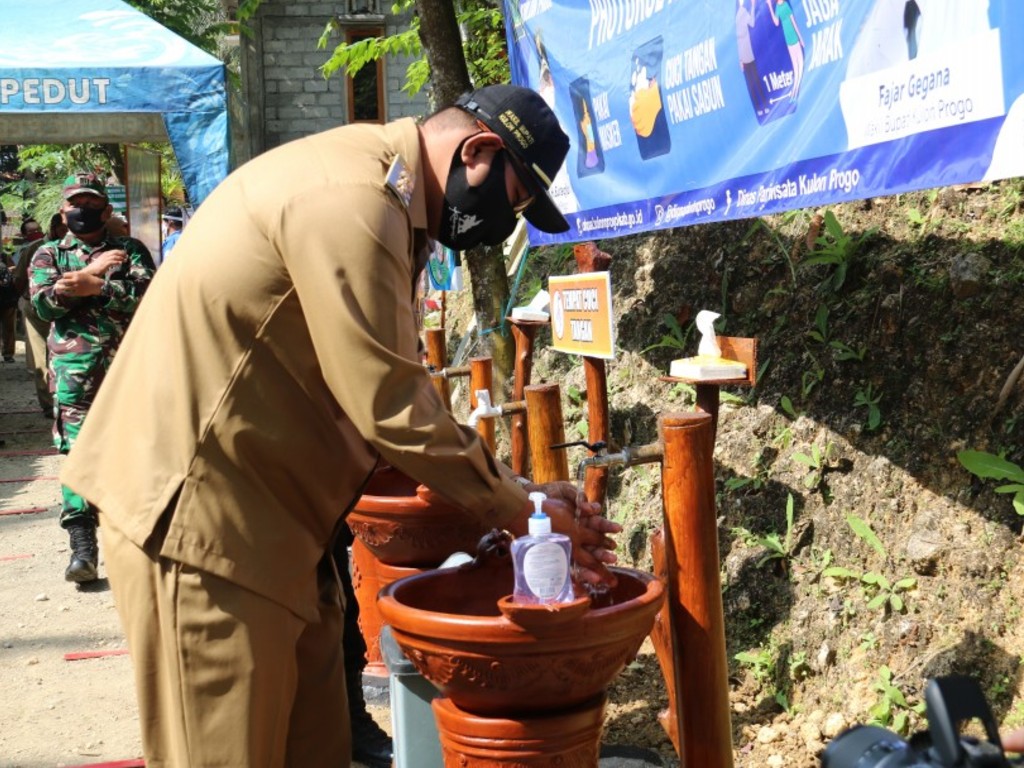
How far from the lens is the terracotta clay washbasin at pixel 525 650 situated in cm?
243

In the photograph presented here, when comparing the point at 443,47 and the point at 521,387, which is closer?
the point at 521,387

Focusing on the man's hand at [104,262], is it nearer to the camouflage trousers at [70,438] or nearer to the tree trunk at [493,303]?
the camouflage trousers at [70,438]

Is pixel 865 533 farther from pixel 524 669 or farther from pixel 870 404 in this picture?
pixel 524 669

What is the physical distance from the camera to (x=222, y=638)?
8.04 feet

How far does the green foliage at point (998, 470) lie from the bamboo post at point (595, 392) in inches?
50.5

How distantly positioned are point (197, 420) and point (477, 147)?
2.76 feet

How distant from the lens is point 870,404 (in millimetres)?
4113

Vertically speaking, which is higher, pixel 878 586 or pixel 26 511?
pixel 878 586

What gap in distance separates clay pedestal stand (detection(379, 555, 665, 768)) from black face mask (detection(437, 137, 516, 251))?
0.83m

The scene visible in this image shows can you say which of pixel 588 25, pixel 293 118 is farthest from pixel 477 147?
pixel 293 118

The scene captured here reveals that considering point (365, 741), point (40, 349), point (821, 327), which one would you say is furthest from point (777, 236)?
point (40, 349)

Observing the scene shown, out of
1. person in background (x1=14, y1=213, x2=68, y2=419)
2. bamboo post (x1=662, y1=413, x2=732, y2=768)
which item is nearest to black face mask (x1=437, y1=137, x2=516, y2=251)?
bamboo post (x1=662, y1=413, x2=732, y2=768)

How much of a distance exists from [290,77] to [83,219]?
20.4m

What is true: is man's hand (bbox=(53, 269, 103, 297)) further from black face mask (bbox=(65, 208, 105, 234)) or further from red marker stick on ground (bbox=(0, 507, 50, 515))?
red marker stick on ground (bbox=(0, 507, 50, 515))
